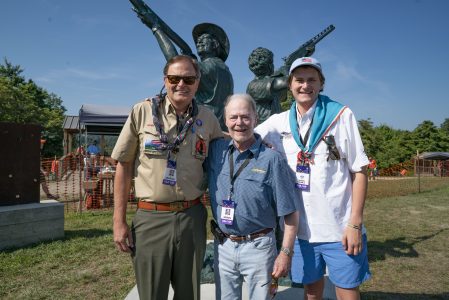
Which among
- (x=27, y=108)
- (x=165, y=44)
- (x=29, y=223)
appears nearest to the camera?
(x=165, y=44)

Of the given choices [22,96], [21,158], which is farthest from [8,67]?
[21,158]

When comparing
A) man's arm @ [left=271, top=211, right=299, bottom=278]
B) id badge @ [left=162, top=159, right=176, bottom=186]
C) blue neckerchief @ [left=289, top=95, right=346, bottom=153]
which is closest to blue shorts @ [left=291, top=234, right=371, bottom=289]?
man's arm @ [left=271, top=211, right=299, bottom=278]

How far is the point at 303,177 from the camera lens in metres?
1.94

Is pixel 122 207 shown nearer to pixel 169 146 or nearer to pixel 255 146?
pixel 169 146

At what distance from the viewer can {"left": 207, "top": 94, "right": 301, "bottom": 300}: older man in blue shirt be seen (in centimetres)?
182

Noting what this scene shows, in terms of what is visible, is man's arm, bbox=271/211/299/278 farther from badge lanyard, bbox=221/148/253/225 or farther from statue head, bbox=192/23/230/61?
statue head, bbox=192/23/230/61

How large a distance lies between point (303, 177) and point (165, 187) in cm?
85

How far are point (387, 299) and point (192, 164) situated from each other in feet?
11.0

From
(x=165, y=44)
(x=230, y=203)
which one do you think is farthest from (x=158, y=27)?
(x=230, y=203)

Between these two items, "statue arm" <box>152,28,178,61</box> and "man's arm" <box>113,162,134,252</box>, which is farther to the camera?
"statue arm" <box>152,28,178,61</box>

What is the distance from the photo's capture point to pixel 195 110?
2102 millimetres

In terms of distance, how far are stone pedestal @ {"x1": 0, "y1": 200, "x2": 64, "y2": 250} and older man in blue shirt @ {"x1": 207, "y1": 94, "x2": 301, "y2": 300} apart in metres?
5.23

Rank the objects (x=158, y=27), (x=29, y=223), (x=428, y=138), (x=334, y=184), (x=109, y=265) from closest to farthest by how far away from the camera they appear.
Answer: (x=334, y=184) → (x=158, y=27) → (x=109, y=265) → (x=29, y=223) → (x=428, y=138)

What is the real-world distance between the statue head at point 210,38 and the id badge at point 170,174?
2.29 m
